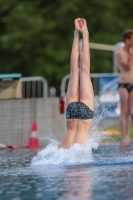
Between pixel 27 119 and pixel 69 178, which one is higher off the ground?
pixel 27 119

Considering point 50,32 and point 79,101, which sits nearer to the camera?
point 79,101

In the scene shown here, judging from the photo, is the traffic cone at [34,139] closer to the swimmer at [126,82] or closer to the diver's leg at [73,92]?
the swimmer at [126,82]

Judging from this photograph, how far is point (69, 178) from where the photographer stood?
8727 mm

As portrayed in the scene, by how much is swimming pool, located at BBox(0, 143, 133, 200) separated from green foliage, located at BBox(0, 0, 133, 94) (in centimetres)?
2074

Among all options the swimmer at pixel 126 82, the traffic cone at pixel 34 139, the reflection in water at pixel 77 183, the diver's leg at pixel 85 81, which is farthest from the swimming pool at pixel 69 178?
the swimmer at pixel 126 82

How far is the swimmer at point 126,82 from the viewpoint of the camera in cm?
1492

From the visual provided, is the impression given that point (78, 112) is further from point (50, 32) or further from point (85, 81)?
point (50, 32)

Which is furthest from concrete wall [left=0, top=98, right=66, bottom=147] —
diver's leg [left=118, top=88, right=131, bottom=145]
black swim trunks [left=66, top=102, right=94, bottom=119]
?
black swim trunks [left=66, top=102, right=94, bottom=119]

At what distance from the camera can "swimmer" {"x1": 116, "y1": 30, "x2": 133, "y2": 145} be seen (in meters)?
14.9

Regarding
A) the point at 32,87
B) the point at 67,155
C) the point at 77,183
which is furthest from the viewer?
the point at 32,87

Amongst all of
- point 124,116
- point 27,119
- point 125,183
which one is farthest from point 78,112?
point 27,119

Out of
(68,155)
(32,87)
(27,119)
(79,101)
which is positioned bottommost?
(68,155)

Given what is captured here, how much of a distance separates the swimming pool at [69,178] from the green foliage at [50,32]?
20738 millimetres

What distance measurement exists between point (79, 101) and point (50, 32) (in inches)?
863
